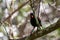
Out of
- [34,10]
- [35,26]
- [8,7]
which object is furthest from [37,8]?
[8,7]

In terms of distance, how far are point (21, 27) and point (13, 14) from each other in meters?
0.12

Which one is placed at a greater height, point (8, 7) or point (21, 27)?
point (8, 7)

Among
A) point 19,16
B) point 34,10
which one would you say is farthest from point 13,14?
point 34,10

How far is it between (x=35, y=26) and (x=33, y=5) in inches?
5.8

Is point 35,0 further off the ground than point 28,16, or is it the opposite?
point 35,0

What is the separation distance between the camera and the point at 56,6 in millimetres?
1244

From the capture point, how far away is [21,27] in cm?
132

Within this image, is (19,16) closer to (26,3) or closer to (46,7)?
(26,3)

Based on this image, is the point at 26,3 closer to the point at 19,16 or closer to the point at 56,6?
the point at 19,16

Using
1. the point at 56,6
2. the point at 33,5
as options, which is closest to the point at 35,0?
the point at 33,5

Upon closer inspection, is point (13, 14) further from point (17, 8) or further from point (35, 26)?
point (35, 26)

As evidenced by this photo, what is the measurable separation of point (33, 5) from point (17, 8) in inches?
6.3

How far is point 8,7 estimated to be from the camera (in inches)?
53.5

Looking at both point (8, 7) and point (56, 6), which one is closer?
point (56, 6)
